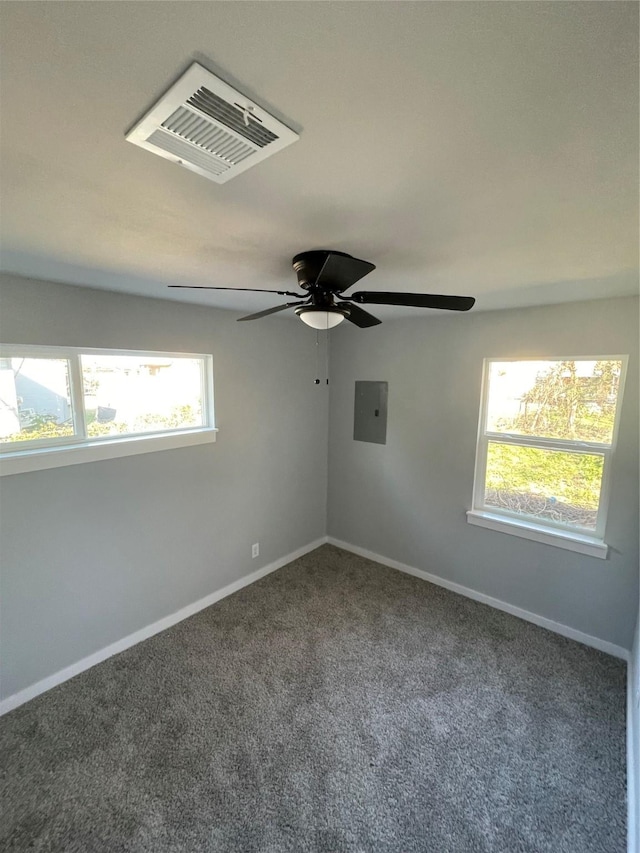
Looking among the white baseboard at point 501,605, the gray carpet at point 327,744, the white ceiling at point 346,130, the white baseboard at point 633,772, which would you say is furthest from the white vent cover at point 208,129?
the white baseboard at point 501,605

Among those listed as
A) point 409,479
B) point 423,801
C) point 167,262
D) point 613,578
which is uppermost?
point 167,262

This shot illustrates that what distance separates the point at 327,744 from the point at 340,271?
226 centimetres

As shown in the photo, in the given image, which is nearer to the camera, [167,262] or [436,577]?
[167,262]

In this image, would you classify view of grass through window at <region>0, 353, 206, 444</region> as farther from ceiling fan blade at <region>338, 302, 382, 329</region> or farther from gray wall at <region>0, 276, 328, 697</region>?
ceiling fan blade at <region>338, 302, 382, 329</region>

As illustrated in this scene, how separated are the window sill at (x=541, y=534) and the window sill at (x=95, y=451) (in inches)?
90.1

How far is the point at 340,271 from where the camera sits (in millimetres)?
1334

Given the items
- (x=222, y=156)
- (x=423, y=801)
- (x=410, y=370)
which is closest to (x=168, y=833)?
(x=423, y=801)

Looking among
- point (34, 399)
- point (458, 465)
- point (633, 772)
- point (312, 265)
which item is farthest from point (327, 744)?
point (34, 399)

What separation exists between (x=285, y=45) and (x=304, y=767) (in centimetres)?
254

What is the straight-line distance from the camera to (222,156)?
0.88m

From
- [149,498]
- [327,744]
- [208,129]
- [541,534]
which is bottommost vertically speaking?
[327,744]

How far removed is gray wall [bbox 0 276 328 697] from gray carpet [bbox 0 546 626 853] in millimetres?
343

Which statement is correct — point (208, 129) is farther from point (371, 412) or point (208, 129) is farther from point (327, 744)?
point (371, 412)

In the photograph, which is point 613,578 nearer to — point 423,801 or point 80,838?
point 423,801
